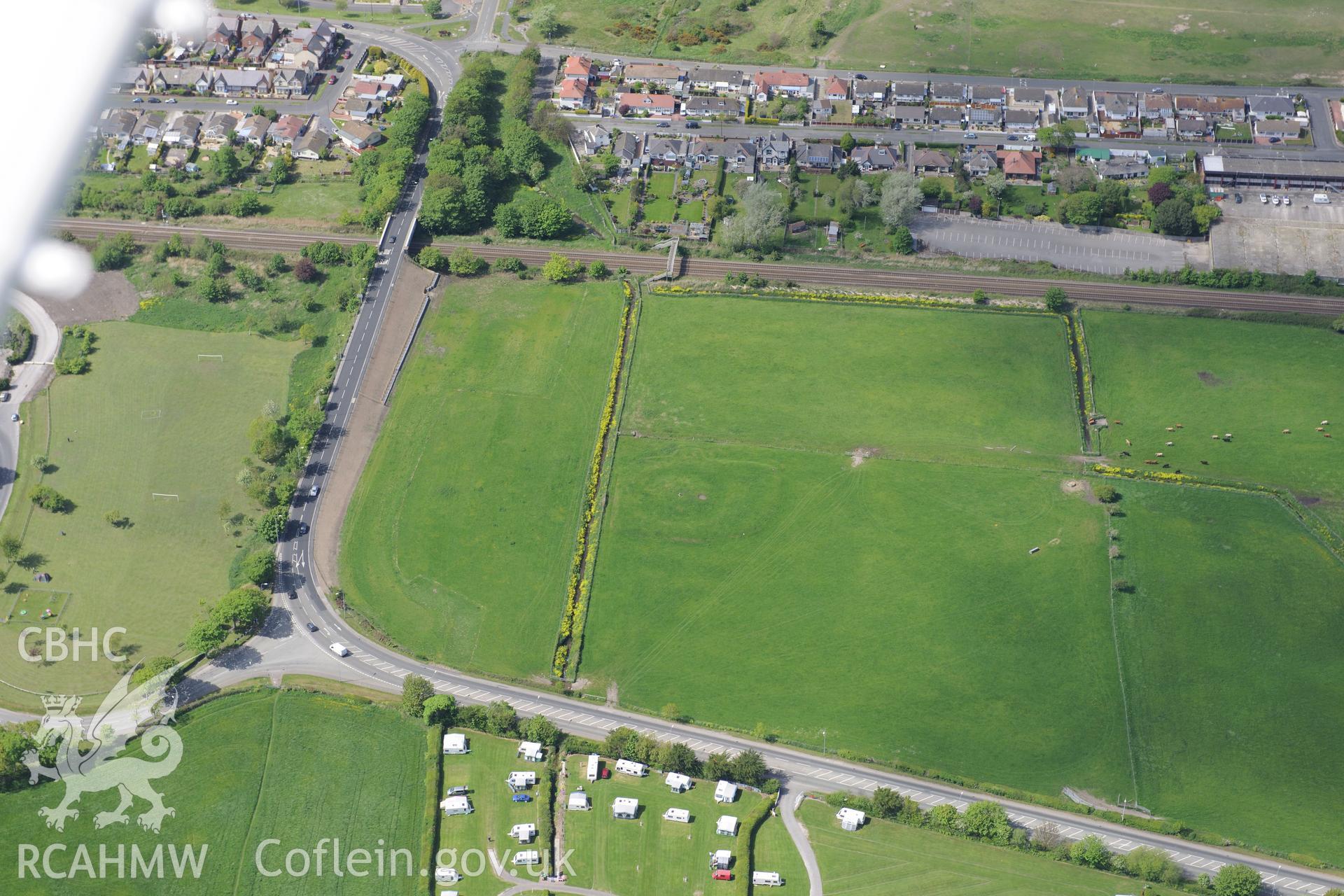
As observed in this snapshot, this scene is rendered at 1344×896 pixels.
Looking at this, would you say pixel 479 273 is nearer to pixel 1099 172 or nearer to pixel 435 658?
pixel 435 658

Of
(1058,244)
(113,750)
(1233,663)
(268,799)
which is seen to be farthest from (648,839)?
(1058,244)

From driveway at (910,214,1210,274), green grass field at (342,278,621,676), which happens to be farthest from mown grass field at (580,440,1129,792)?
driveway at (910,214,1210,274)

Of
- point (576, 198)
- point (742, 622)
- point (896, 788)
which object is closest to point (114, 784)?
point (742, 622)

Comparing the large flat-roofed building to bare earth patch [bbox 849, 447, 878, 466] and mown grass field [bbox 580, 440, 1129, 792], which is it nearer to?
mown grass field [bbox 580, 440, 1129, 792]

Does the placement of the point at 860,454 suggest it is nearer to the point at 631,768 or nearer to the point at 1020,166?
the point at 631,768

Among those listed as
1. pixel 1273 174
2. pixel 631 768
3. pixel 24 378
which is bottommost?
pixel 631 768

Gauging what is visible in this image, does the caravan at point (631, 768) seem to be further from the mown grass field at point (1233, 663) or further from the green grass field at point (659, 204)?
the green grass field at point (659, 204)

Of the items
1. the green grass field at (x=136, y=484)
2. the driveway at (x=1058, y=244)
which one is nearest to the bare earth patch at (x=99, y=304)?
the green grass field at (x=136, y=484)
